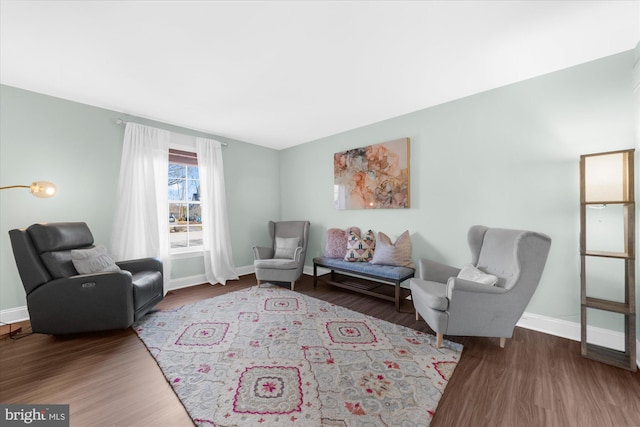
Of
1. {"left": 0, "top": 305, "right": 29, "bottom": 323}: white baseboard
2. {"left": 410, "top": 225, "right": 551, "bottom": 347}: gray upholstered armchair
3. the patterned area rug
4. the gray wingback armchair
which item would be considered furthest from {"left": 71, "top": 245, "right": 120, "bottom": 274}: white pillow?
{"left": 410, "top": 225, "right": 551, "bottom": 347}: gray upholstered armchair

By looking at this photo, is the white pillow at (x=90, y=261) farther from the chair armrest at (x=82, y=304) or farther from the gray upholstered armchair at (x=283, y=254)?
the gray upholstered armchair at (x=283, y=254)

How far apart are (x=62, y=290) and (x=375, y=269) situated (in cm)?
322

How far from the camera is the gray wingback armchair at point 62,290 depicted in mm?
2131

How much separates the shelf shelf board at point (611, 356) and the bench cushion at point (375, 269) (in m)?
1.54

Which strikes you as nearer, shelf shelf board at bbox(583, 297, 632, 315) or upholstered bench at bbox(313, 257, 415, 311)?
shelf shelf board at bbox(583, 297, 632, 315)

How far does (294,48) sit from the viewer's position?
77.2 inches

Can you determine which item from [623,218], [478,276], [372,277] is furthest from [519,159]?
[372,277]

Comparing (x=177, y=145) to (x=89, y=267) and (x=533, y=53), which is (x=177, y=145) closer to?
(x=89, y=267)

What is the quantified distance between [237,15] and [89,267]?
2767 mm

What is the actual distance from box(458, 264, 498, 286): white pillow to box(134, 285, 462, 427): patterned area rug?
62cm

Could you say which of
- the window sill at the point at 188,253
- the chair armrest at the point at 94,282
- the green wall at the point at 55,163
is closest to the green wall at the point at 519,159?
the window sill at the point at 188,253

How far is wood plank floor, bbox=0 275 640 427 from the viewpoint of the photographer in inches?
53.2

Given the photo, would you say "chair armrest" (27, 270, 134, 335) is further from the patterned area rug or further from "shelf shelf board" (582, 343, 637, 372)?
"shelf shelf board" (582, 343, 637, 372)

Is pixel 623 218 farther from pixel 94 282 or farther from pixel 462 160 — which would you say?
pixel 94 282
